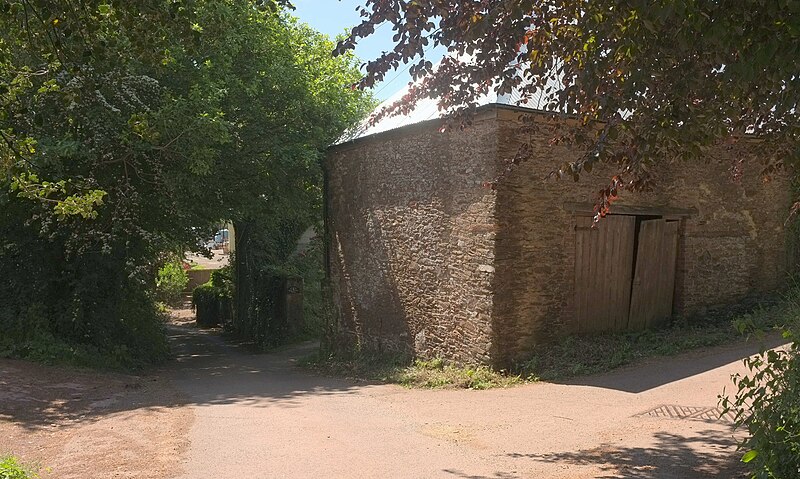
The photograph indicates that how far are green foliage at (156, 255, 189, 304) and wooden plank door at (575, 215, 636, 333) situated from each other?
23825 mm

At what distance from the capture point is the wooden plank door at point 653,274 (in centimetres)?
1151

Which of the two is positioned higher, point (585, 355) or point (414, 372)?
point (585, 355)

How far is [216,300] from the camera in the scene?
2705 centimetres

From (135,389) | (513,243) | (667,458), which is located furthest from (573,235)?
(135,389)

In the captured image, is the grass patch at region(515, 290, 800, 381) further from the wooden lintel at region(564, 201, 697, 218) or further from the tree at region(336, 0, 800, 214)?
the tree at region(336, 0, 800, 214)

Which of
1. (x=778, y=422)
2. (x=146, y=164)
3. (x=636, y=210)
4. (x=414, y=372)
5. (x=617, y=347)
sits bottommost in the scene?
(x=414, y=372)

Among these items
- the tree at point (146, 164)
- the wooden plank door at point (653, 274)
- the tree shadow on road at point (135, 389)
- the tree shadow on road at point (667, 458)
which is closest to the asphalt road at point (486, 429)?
the tree shadow on road at point (667, 458)

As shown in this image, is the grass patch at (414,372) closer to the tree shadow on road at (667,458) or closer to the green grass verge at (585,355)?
the green grass verge at (585,355)

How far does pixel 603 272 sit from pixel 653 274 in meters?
1.14

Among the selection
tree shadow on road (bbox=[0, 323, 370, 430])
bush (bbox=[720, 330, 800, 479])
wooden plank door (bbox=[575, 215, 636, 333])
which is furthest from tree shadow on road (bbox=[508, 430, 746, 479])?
tree shadow on road (bbox=[0, 323, 370, 430])

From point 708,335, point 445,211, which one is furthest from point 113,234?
point 708,335

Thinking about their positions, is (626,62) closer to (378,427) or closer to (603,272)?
(378,427)

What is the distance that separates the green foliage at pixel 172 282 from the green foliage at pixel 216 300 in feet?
12.0

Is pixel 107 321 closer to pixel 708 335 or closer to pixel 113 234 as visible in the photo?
pixel 113 234
